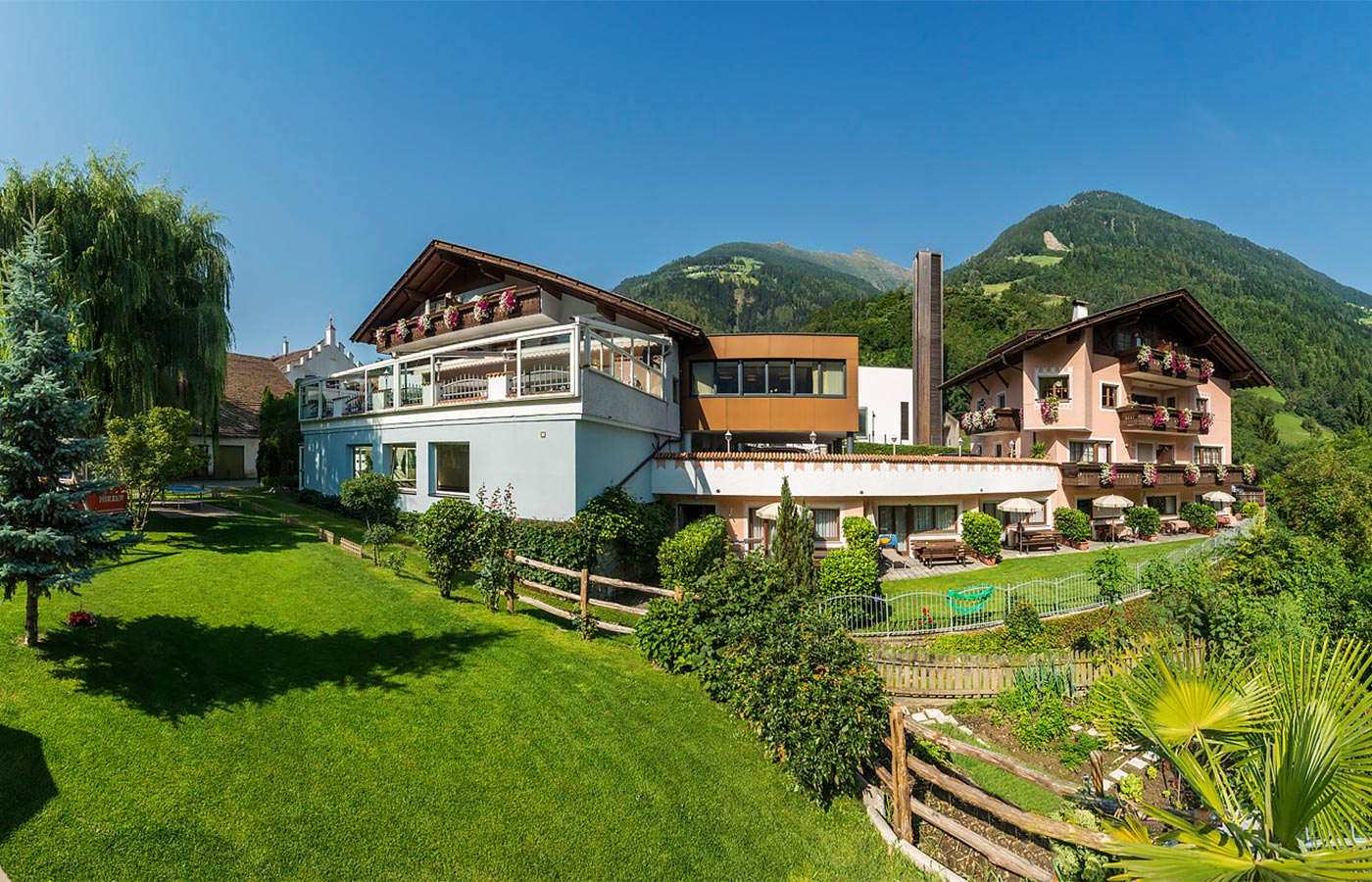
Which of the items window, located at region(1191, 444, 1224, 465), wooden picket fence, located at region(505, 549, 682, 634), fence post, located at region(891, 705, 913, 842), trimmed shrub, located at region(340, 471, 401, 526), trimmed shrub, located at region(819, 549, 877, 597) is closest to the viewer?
fence post, located at region(891, 705, 913, 842)

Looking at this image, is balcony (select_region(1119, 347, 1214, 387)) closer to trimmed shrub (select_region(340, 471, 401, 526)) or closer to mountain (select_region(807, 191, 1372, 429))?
mountain (select_region(807, 191, 1372, 429))

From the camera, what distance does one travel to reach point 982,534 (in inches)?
907

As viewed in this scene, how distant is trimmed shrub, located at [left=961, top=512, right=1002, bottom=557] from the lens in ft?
75.3

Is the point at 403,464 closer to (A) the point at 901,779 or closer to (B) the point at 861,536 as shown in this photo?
(B) the point at 861,536

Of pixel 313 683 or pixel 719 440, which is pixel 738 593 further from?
pixel 719 440

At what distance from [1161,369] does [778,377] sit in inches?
894

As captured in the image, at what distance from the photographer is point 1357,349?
335ft

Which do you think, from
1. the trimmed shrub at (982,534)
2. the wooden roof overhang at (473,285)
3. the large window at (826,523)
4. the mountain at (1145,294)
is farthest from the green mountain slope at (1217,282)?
the wooden roof overhang at (473,285)

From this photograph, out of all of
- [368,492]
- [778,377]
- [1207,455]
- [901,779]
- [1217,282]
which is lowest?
[901,779]

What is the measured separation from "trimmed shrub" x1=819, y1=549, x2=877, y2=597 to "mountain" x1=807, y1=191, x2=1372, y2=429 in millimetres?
58043

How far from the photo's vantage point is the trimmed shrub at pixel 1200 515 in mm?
30691

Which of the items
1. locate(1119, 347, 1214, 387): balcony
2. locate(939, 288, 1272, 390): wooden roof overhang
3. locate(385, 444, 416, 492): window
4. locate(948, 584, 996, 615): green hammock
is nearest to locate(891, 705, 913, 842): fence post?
locate(948, 584, 996, 615): green hammock

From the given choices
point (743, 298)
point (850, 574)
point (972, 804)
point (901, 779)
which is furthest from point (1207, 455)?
point (743, 298)

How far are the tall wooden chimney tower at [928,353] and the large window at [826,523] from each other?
875 inches
